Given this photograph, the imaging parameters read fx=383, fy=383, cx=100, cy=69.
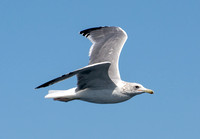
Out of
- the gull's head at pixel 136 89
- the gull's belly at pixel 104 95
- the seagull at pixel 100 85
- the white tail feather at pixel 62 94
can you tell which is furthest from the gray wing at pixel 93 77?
the gull's head at pixel 136 89

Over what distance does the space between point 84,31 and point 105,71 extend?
15.3ft

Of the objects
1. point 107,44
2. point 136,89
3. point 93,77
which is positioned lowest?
point 136,89

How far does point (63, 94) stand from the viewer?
48.5 feet

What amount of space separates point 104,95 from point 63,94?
172 cm

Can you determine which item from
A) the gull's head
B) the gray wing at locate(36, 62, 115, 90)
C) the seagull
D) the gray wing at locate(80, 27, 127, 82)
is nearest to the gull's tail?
the seagull

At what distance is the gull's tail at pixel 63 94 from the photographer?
47.9 ft

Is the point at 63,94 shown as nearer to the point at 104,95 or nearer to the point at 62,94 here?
the point at 62,94

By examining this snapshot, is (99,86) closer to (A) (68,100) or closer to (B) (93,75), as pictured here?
(B) (93,75)

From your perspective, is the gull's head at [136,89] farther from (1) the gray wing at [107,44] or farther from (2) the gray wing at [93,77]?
(1) the gray wing at [107,44]

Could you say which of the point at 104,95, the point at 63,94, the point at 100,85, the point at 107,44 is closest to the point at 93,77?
the point at 100,85

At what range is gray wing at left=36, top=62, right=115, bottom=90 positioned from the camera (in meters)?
12.6

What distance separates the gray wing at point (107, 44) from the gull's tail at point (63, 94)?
174 cm

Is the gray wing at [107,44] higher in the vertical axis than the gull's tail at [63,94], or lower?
higher

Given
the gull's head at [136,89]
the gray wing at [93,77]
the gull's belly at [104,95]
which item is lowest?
the gull's belly at [104,95]
